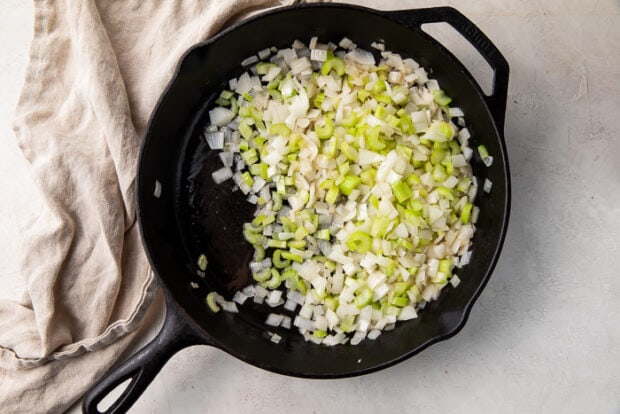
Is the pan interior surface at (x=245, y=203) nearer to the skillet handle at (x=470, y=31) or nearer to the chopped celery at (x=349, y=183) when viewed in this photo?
the skillet handle at (x=470, y=31)

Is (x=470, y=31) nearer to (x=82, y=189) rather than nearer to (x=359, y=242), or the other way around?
(x=359, y=242)

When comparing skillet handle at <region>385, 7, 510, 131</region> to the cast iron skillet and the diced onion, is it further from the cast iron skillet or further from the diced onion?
the diced onion

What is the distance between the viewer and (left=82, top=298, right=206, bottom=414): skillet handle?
149cm

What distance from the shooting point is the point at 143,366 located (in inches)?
59.1

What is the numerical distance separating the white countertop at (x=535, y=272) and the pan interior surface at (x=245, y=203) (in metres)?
0.12

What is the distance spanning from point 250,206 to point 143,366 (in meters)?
0.54

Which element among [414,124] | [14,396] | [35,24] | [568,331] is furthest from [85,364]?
[568,331]

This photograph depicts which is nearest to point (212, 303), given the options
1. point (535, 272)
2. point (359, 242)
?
point (359, 242)

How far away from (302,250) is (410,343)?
0.42 m

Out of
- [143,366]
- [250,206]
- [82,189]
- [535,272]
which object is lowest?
[535,272]

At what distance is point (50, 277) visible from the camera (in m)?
1.65

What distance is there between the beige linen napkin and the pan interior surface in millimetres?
80

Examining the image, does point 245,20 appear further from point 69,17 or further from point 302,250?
point 302,250

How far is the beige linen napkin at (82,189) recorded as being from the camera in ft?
5.46
